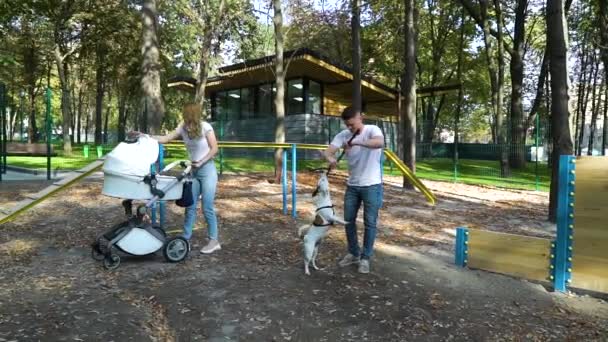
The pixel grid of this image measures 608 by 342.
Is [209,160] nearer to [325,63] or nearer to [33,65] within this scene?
[325,63]

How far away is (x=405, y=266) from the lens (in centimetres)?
525

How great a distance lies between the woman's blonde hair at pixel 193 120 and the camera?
4.86 meters

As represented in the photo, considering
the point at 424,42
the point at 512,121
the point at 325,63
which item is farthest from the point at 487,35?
the point at 424,42

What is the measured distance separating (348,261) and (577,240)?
88.9 inches

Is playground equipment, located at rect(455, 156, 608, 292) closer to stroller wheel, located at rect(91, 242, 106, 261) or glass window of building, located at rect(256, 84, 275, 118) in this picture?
stroller wheel, located at rect(91, 242, 106, 261)

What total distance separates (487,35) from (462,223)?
14.4m

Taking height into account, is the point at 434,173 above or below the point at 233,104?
below

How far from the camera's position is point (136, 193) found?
14.8 ft

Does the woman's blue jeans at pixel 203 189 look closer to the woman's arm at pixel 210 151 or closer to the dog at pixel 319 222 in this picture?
the woman's arm at pixel 210 151

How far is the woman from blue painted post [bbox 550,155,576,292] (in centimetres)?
354

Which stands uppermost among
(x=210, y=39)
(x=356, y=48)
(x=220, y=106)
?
(x=210, y=39)

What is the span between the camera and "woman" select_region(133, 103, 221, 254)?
489cm

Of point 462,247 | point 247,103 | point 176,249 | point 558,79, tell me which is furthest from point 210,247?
point 247,103

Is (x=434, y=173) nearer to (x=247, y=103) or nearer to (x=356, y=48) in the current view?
(x=356, y=48)
